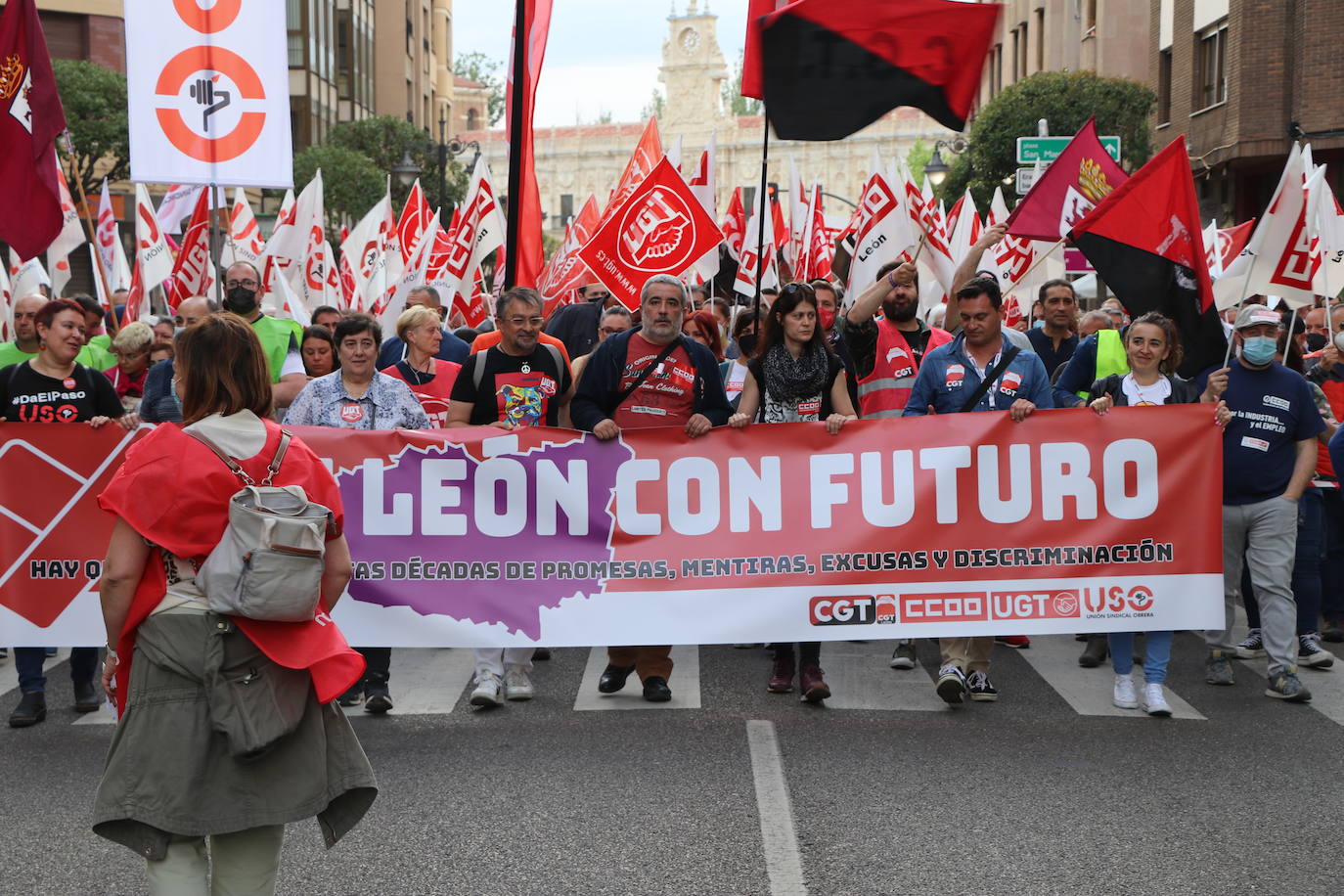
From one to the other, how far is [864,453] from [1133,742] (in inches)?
67.2

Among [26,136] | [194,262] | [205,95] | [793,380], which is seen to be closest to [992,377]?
[793,380]

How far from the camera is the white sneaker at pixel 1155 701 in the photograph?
282 inches

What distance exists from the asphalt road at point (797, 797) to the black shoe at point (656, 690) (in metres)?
0.08

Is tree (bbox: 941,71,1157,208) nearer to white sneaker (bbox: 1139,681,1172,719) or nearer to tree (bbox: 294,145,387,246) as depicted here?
tree (bbox: 294,145,387,246)

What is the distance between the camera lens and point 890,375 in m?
8.72

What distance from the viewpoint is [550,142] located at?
127 metres

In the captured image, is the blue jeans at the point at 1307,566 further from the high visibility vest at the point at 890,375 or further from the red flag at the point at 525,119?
the red flag at the point at 525,119

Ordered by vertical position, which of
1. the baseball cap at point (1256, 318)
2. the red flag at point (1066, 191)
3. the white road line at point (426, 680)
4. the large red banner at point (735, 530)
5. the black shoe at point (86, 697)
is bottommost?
the white road line at point (426, 680)

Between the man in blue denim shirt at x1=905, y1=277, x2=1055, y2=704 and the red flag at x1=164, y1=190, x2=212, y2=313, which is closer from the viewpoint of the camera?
the man in blue denim shirt at x1=905, y1=277, x2=1055, y2=704

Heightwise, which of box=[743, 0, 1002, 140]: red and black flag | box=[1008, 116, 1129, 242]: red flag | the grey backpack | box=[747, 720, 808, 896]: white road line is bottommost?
box=[747, 720, 808, 896]: white road line

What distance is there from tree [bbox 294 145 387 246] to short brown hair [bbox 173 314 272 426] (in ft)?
123

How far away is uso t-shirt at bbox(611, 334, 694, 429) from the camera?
7.50 meters

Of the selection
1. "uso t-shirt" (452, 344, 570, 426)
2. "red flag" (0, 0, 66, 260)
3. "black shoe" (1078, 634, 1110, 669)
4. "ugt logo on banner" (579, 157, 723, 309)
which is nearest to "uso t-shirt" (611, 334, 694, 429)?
"uso t-shirt" (452, 344, 570, 426)

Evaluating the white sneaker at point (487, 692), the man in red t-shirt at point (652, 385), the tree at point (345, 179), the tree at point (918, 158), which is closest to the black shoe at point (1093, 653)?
the man in red t-shirt at point (652, 385)
